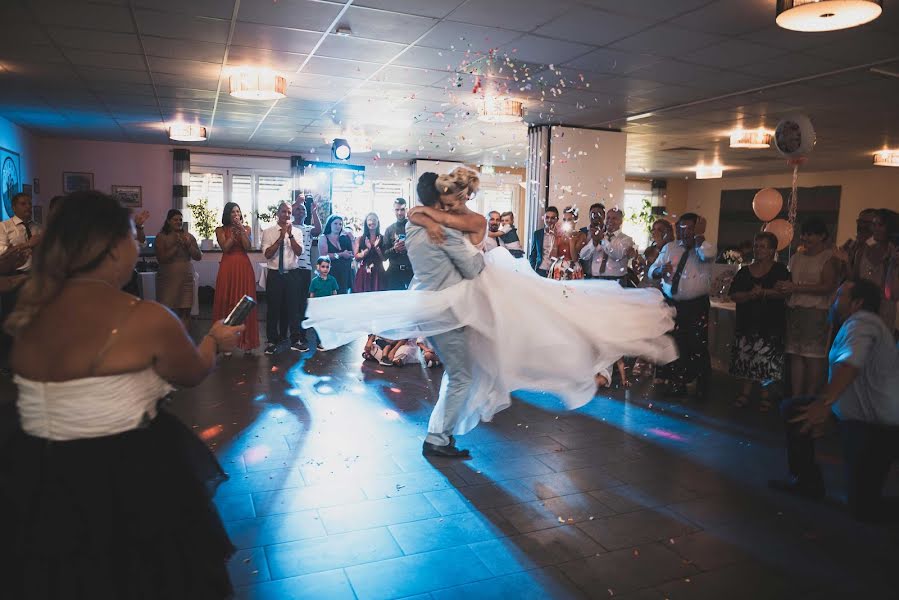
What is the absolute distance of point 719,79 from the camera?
21.1 ft

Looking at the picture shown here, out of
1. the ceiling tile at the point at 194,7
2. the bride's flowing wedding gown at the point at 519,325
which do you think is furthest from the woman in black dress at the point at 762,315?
the ceiling tile at the point at 194,7

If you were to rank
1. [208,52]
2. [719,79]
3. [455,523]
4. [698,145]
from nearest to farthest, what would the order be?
[455,523] < [208,52] < [719,79] < [698,145]

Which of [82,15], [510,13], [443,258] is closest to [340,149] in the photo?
[82,15]

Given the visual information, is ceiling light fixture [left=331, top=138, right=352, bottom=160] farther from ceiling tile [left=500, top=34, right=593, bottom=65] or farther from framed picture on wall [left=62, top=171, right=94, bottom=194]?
ceiling tile [left=500, top=34, right=593, bottom=65]

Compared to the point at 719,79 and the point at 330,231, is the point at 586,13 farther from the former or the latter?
the point at 330,231

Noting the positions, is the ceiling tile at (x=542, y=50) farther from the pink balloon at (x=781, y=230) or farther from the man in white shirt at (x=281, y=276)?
the pink balloon at (x=781, y=230)

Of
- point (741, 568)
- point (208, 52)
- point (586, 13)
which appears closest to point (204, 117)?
point (208, 52)

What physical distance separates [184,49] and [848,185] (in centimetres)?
1573

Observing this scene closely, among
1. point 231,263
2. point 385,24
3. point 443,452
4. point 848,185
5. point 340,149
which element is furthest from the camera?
point 848,185

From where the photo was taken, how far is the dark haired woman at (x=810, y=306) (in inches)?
194

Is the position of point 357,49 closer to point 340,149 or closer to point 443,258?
point 443,258

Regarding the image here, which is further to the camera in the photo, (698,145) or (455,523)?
(698,145)

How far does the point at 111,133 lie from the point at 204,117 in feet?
10.2

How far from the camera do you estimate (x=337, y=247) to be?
8508 millimetres
